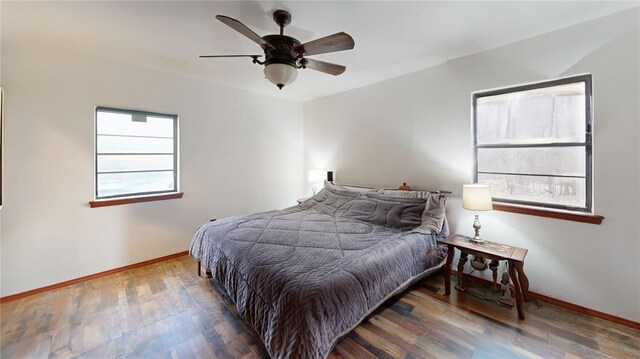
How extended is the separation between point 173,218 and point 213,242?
1.43 metres

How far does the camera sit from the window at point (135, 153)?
283cm

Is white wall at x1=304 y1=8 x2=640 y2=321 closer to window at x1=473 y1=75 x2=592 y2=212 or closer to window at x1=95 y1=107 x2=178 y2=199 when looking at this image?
window at x1=473 y1=75 x2=592 y2=212

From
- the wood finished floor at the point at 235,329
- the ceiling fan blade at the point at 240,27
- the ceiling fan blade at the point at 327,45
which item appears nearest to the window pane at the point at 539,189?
the wood finished floor at the point at 235,329

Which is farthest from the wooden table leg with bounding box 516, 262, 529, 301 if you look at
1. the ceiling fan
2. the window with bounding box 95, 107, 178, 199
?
the window with bounding box 95, 107, 178, 199

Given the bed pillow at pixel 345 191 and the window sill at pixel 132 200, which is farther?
the bed pillow at pixel 345 191

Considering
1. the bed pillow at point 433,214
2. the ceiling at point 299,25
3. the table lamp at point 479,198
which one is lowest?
the bed pillow at point 433,214

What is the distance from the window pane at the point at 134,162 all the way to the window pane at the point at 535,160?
12.9 ft

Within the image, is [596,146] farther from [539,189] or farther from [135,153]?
[135,153]

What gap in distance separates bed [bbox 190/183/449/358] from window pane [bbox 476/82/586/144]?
3.10ft

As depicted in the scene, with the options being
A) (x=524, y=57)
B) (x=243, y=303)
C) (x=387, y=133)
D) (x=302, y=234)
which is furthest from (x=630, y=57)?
(x=243, y=303)

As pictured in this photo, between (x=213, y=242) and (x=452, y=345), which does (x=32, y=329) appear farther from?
(x=452, y=345)

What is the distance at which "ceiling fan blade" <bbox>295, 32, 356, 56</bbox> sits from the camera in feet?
5.30

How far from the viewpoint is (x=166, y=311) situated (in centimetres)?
212

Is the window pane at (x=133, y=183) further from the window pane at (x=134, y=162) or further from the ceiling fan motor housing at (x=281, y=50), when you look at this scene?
the ceiling fan motor housing at (x=281, y=50)
